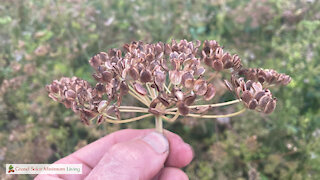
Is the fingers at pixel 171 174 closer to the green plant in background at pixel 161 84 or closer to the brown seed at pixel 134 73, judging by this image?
the green plant in background at pixel 161 84

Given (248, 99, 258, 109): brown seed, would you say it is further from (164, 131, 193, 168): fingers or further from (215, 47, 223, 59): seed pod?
(164, 131, 193, 168): fingers

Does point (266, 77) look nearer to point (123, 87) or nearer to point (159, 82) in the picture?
point (159, 82)

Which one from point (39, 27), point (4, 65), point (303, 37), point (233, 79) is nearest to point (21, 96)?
point (4, 65)

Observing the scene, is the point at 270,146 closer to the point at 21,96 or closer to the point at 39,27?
the point at 21,96

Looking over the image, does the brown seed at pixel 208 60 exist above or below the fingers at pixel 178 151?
above

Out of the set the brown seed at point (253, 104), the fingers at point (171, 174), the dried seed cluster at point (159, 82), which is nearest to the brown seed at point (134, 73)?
the dried seed cluster at point (159, 82)

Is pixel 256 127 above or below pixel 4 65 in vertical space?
below
